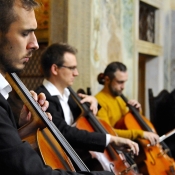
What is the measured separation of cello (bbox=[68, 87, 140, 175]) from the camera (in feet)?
8.80

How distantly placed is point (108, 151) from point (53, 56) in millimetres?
740

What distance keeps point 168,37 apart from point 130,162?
4246 millimetres

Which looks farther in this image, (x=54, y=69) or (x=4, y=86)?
(x=54, y=69)

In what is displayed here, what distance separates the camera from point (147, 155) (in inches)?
128

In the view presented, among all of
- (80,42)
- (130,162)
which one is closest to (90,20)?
(80,42)

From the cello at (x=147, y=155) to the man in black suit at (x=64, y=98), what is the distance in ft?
1.69

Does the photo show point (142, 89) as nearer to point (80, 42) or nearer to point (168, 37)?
point (168, 37)

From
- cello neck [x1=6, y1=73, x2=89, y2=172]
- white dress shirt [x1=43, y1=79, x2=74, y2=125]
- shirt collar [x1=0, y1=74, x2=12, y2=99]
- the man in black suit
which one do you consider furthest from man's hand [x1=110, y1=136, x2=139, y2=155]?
shirt collar [x1=0, y1=74, x2=12, y2=99]

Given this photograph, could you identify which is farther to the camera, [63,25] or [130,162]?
[63,25]

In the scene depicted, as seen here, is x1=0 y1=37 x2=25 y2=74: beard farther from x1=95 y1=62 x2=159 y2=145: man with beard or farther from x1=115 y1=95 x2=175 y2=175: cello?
x1=95 y1=62 x2=159 y2=145: man with beard

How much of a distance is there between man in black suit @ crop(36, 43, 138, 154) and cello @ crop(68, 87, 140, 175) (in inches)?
3.4

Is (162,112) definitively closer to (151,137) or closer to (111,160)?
(151,137)

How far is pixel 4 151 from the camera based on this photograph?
118 centimetres

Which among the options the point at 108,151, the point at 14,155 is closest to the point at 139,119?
the point at 108,151
